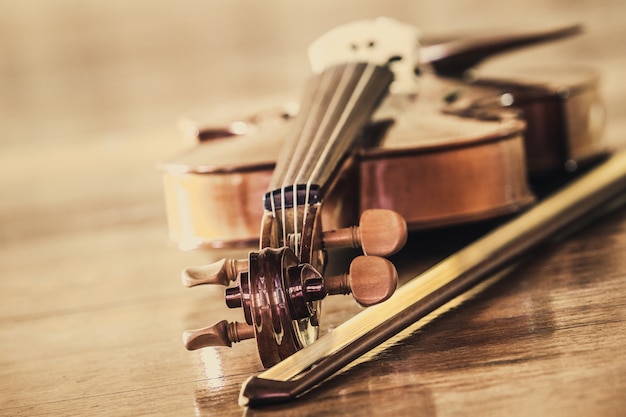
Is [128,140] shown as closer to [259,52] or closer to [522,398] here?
[259,52]

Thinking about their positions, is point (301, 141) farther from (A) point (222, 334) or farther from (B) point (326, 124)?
(A) point (222, 334)

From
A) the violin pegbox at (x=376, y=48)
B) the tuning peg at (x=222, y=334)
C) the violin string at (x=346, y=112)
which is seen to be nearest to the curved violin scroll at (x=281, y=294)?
the tuning peg at (x=222, y=334)

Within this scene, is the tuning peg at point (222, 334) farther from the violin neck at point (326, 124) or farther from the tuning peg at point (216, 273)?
the violin neck at point (326, 124)

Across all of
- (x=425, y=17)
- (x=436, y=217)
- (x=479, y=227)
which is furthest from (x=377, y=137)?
(x=425, y=17)

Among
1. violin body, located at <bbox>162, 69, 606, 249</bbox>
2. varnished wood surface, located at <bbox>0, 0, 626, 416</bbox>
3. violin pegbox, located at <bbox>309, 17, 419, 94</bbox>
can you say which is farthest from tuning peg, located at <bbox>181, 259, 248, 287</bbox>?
violin pegbox, located at <bbox>309, 17, 419, 94</bbox>

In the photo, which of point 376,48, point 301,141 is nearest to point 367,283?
point 301,141

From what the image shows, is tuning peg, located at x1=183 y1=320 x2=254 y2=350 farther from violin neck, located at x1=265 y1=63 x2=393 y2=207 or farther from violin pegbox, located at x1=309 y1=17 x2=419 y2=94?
violin pegbox, located at x1=309 y1=17 x2=419 y2=94

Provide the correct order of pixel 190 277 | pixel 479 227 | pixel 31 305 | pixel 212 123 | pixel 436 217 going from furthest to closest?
pixel 212 123 → pixel 479 227 → pixel 31 305 → pixel 436 217 → pixel 190 277
